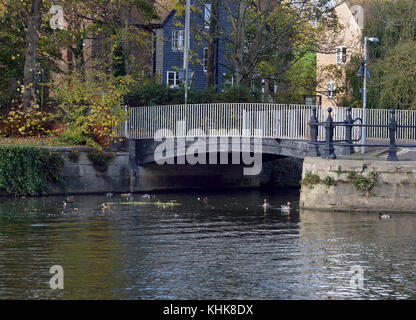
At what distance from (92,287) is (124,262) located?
8.68 ft

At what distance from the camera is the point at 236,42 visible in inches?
1490

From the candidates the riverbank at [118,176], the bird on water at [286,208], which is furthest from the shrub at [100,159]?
the bird on water at [286,208]

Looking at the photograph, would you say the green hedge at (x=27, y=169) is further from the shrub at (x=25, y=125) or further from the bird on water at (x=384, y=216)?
the bird on water at (x=384, y=216)

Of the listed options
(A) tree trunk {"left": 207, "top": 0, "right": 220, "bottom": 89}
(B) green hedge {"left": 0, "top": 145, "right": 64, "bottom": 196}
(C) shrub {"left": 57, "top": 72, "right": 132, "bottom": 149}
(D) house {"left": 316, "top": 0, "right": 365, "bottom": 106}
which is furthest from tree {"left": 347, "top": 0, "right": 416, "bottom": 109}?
(B) green hedge {"left": 0, "top": 145, "right": 64, "bottom": 196}

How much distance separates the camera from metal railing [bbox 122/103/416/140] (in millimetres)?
30656

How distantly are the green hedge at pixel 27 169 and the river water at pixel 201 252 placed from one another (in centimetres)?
230

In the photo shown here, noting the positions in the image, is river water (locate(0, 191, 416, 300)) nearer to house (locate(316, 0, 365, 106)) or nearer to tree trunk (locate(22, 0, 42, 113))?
tree trunk (locate(22, 0, 42, 113))

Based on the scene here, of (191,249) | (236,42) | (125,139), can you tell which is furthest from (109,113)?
(191,249)

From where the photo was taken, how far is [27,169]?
101 feet

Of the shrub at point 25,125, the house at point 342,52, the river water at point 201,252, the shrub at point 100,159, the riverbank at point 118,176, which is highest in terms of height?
the house at point 342,52

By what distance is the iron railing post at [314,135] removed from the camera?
2628cm

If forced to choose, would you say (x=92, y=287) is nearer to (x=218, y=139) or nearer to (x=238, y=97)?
(x=218, y=139)

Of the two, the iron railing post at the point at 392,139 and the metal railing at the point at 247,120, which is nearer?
the iron railing post at the point at 392,139

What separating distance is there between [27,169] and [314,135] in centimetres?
1076
